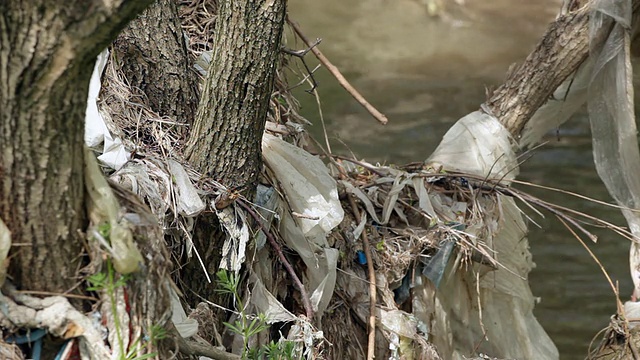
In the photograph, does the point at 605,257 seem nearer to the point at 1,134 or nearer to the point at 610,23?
the point at 610,23

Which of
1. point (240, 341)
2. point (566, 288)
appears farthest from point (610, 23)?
point (566, 288)

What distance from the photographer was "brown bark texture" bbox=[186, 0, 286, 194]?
2289 millimetres

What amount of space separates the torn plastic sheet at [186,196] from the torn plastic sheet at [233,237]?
11 cm

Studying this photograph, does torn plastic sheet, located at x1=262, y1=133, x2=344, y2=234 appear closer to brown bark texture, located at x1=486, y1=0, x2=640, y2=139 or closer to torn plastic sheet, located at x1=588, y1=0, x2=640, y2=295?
brown bark texture, located at x1=486, y1=0, x2=640, y2=139

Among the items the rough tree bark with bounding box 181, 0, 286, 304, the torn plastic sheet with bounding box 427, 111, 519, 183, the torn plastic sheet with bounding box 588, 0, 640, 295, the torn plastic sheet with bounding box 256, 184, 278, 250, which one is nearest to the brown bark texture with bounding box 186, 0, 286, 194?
the rough tree bark with bounding box 181, 0, 286, 304

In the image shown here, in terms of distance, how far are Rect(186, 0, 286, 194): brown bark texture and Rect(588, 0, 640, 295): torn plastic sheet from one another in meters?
1.60

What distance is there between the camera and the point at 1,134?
4.32 feet

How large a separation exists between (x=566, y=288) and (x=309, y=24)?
449 centimetres

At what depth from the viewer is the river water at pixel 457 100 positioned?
703cm

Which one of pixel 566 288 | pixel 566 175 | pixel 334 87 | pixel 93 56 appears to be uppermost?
pixel 93 56

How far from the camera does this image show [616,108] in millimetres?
3463

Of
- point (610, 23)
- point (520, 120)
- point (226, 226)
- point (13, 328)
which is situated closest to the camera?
point (13, 328)

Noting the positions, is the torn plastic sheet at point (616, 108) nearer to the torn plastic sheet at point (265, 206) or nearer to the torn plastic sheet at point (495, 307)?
the torn plastic sheet at point (495, 307)

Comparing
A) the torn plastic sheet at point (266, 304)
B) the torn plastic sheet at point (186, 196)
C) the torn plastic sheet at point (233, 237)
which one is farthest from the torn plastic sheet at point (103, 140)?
the torn plastic sheet at point (266, 304)
